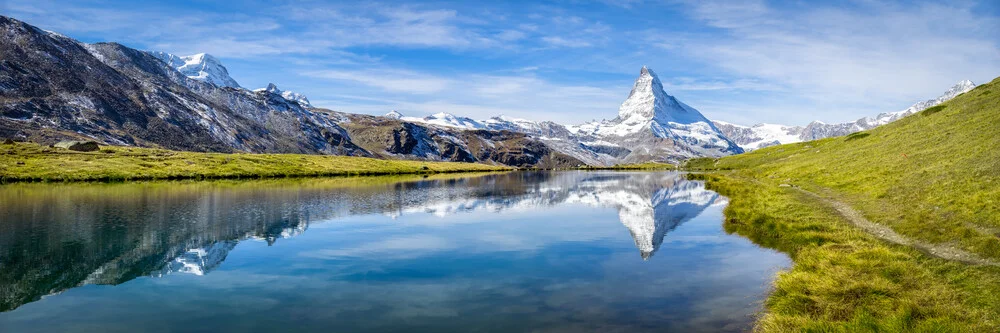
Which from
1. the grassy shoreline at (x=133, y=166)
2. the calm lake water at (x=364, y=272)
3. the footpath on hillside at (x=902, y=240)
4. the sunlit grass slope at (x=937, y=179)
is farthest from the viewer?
the grassy shoreline at (x=133, y=166)

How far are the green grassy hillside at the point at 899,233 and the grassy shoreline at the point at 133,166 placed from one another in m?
120

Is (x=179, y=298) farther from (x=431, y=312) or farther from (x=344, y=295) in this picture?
(x=431, y=312)

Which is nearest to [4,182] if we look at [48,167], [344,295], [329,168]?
[48,167]

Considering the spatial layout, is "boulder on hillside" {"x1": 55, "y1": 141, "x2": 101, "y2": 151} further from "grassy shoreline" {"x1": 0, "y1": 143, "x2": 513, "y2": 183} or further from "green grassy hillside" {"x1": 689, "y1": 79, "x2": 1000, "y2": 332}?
"green grassy hillside" {"x1": 689, "y1": 79, "x2": 1000, "y2": 332}

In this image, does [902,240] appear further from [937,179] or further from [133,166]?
[133,166]

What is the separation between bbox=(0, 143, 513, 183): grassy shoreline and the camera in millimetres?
111000

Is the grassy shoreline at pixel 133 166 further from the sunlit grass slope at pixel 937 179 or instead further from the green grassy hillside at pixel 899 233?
the sunlit grass slope at pixel 937 179

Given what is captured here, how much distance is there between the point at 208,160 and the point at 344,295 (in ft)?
505

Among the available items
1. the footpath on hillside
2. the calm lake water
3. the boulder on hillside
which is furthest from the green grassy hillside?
the boulder on hillside

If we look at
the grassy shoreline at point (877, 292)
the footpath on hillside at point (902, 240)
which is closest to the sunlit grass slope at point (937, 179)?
the footpath on hillside at point (902, 240)

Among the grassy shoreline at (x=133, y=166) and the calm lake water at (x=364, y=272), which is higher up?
the grassy shoreline at (x=133, y=166)

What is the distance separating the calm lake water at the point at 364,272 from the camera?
2212cm

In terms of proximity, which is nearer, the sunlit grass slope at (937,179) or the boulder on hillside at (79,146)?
the sunlit grass slope at (937,179)

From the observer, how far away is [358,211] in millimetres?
66375
